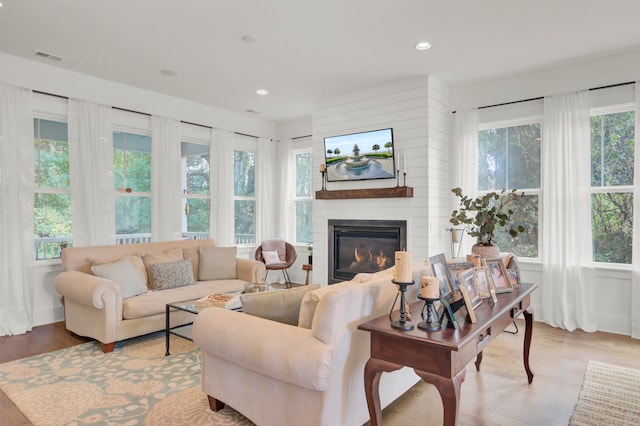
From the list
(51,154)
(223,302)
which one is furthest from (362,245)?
(51,154)

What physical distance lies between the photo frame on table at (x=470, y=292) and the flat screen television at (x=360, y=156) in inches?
111

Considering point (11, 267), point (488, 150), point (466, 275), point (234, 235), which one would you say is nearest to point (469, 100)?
point (488, 150)

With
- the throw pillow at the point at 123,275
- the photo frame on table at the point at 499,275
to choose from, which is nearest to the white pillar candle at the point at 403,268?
the photo frame on table at the point at 499,275

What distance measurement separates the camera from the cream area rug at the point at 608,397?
2305mm

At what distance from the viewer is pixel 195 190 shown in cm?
590

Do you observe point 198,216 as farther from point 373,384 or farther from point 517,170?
point 373,384

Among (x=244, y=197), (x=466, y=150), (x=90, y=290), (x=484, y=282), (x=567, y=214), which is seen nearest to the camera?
(x=484, y=282)

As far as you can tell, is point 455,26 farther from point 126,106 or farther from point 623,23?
point 126,106

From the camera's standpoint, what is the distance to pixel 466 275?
6.70 feet

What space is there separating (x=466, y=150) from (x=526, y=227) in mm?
1175

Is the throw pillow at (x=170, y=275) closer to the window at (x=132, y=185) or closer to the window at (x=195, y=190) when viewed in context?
the window at (x=132, y=185)

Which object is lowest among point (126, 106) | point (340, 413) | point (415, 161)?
point (340, 413)

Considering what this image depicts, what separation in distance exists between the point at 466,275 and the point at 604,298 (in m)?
3.06

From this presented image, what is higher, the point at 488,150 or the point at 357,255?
the point at 488,150
